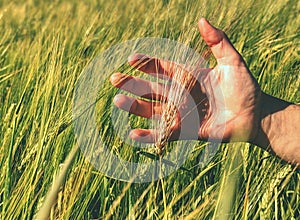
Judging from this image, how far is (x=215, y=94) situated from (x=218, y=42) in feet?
0.42

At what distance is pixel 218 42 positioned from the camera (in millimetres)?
1287

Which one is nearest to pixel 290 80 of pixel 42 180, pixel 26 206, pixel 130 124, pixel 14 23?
pixel 130 124

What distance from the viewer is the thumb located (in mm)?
1269

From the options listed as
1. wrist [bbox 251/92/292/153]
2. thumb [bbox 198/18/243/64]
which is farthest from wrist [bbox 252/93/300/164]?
thumb [bbox 198/18/243/64]

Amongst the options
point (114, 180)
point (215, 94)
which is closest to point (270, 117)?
point (215, 94)

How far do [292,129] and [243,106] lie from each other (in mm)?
135

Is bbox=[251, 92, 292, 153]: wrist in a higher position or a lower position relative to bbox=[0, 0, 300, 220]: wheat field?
higher

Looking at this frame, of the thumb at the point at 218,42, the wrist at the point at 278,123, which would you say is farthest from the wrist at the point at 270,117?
the thumb at the point at 218,42

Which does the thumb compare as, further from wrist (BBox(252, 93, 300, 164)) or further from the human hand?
wrist (BBox(252, 93, 300, 164))

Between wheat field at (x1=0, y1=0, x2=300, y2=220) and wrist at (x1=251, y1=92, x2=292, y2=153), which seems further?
wrist at (x1=251, y1=92, x2=292, y2=153)

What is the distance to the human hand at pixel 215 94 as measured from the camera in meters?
1.27

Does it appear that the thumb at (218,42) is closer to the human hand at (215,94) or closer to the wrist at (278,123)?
the human hand at (215,94)

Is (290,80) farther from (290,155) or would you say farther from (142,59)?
(142,59)

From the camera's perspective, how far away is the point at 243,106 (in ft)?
4.30
